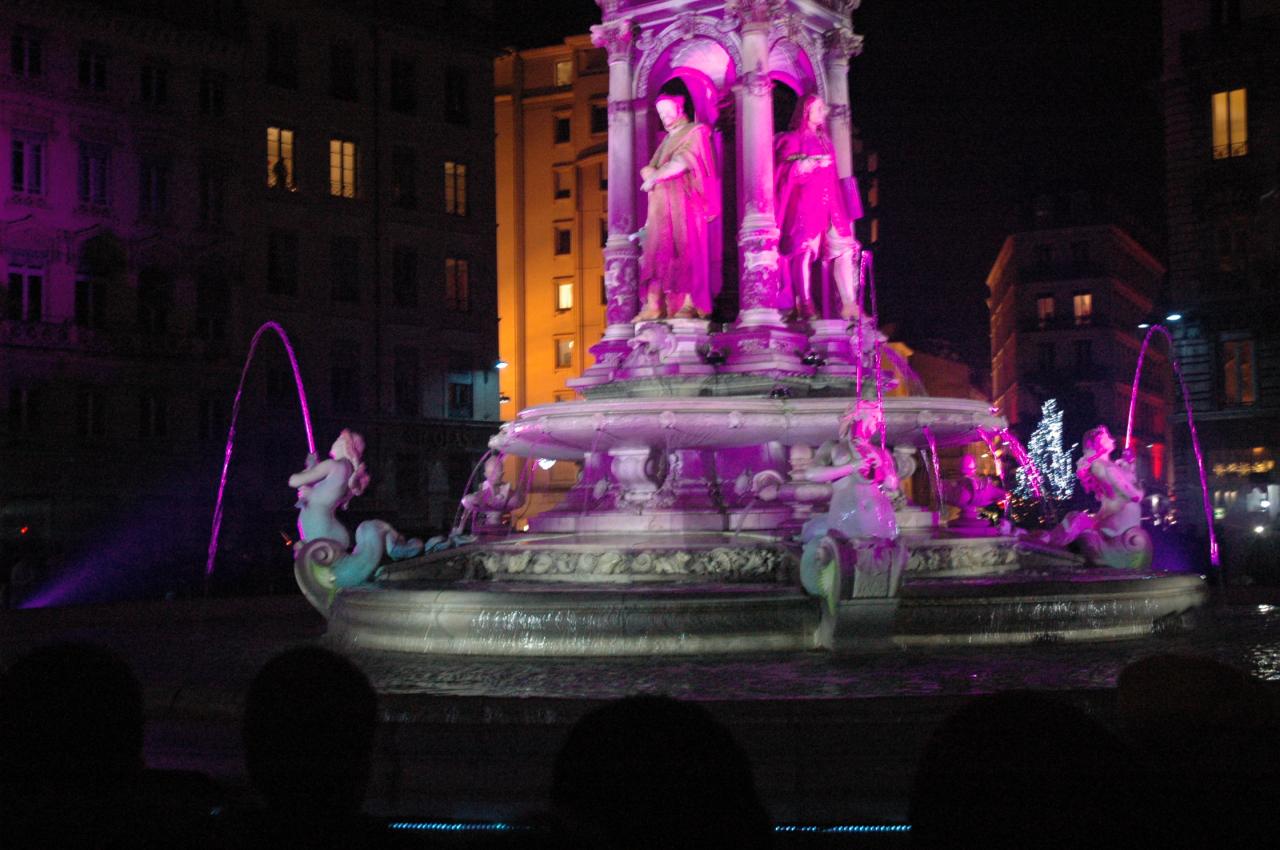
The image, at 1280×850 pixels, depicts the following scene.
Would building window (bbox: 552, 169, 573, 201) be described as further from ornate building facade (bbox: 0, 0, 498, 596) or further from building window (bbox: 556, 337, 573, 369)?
ornate building facade (bbox: 0, 0, 498, 596)

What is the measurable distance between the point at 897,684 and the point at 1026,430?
223 ft

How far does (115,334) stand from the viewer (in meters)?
45.7

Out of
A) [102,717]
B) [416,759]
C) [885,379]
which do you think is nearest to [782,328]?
[885,379]

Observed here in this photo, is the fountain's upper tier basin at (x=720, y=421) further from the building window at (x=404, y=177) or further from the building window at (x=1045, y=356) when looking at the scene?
the building window at (x=1045, y=356)

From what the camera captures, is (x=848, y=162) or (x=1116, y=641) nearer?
(x=1116, y=641)

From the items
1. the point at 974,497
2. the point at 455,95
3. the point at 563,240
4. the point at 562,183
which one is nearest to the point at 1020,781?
the point at 974,497

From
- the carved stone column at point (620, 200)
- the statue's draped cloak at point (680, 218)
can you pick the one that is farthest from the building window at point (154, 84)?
the statue's draped cloak at point (680, 218)

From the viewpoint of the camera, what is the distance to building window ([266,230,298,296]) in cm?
5031

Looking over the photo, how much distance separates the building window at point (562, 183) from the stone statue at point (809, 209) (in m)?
46.5

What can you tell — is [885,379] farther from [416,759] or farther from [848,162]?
[416,759]

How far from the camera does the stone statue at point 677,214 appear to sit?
16.8 metres

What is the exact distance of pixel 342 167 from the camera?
52812 mm

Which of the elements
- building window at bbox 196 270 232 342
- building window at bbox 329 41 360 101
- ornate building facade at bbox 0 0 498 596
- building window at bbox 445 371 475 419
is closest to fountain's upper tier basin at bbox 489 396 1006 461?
ornate building facade at bbox 0 0 498 596

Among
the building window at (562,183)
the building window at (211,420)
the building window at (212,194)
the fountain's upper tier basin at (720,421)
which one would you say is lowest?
the fountain's upper tier basin at (720,421)
